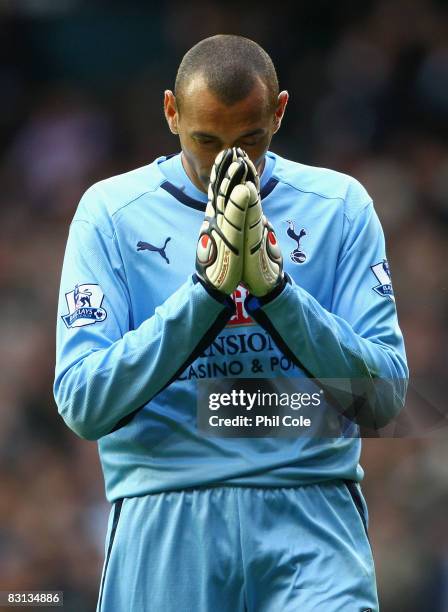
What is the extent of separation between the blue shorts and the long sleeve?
10.9 inches

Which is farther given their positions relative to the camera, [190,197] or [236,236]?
[190,197]

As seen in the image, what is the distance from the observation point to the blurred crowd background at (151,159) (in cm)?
681

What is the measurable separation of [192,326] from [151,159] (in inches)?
226

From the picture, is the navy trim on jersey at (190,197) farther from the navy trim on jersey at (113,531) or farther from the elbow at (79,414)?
the navy trim on jersey at (113,531)

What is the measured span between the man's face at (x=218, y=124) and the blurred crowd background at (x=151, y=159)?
3809 millimetres

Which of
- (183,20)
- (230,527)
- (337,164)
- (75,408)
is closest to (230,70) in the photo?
(75,408)

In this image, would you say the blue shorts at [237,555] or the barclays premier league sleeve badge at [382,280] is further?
the barclays premier league sleeve badge at [382,280]

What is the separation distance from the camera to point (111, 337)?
314 cm

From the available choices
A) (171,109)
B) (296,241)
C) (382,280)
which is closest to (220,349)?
(296,241)

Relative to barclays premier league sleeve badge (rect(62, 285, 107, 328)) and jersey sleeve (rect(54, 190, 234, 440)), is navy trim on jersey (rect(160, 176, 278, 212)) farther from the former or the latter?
barclays premier league sleeve badge (rect(62, 285, 107, 328))

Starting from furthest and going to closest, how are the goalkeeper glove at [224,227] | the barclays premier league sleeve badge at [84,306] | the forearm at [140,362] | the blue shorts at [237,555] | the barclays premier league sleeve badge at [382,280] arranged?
the barclays premier league sleeve badge at [382,280] → the barclays premier league sleeve badge at [84,306] → the blue shorts at [237,555] → the forearm at [140,362] → the goalkeeper glove at [224,227]

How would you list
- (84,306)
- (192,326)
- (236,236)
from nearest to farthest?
1. (236,236)
2. (192,326)
3. (84,306)

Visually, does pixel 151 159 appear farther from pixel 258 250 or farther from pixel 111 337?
pixel 258 250

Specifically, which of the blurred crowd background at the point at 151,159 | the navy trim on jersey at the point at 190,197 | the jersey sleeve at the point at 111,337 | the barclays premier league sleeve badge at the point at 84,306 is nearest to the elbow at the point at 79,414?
the jersey sleeve at the point at 111,337
